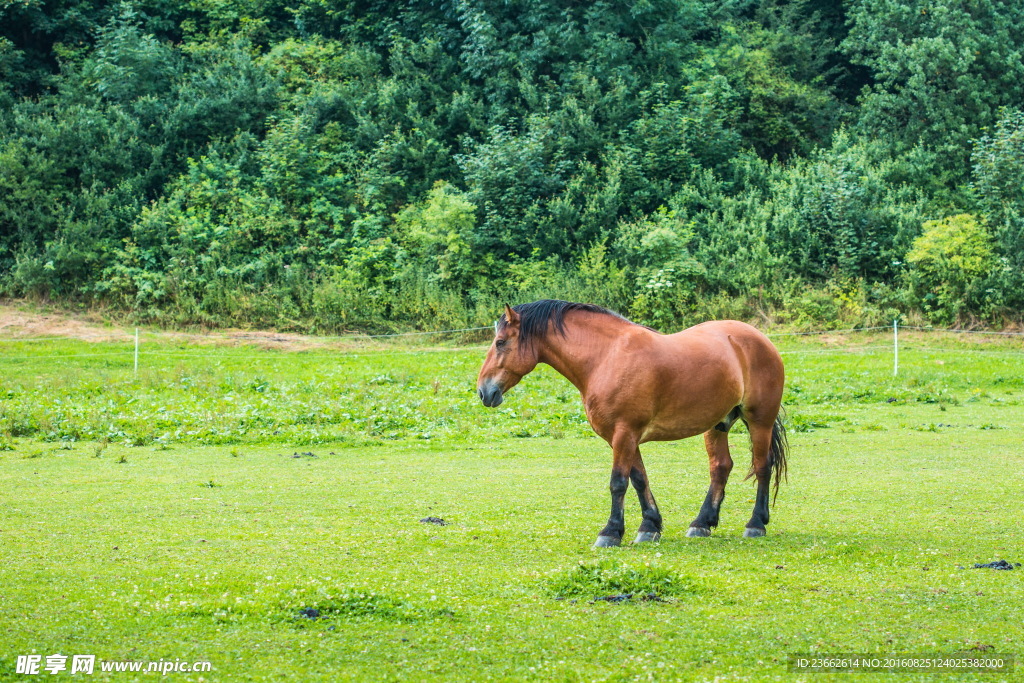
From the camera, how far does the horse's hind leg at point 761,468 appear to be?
9.29m

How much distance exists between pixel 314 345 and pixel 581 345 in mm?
20398

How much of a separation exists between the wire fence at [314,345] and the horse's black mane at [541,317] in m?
16.9

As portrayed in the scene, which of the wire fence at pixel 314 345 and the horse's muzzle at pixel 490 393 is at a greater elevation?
the horse's muzzle at pixel 490 393

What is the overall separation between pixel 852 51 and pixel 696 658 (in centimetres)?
3874

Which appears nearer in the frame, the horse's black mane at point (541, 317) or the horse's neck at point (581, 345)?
the horse's neck at point (581, 345)

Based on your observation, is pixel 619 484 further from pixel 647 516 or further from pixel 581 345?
pixel 581 345

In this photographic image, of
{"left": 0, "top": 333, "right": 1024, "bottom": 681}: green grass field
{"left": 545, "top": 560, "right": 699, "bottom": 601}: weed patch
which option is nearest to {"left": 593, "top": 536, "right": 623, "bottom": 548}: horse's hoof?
{"left": 0, "top": 333, "right": 1024, "bottom": 681}: green grass field

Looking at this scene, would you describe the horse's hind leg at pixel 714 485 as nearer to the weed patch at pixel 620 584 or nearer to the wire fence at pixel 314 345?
the weed patch at pixel 620 584

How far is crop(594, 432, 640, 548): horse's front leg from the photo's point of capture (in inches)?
339

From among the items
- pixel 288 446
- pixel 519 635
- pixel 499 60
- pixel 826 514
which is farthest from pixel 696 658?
pixel 499 60

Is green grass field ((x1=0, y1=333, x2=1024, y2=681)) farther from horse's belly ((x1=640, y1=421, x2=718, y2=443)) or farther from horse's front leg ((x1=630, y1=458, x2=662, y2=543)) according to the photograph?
horse's belly ((x1=640, y1=421, x2=718, y2=443))

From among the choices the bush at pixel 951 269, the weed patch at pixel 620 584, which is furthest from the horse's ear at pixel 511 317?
the bush at pixel 951 269

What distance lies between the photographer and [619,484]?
8.78 meters

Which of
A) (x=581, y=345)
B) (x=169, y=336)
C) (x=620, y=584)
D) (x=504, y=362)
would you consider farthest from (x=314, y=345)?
(x=620, y=584)
